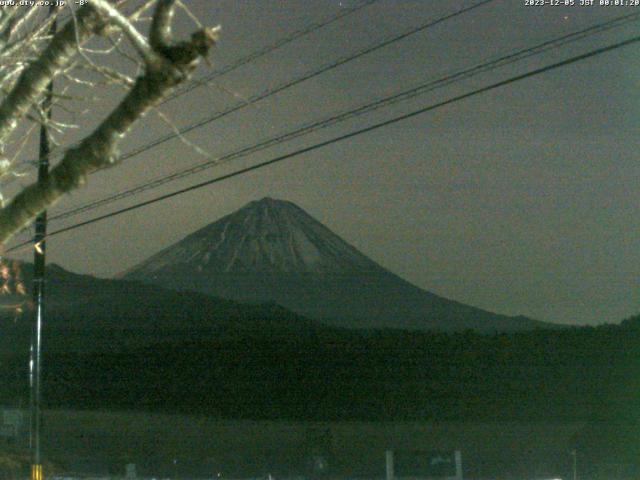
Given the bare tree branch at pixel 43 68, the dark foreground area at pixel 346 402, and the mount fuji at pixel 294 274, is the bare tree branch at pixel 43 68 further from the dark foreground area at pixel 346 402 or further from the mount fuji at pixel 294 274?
the mount fuji at pixel 294 274

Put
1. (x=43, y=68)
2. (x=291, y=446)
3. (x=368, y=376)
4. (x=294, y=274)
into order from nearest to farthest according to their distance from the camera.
→ (x=43, y=68), (x=291, y=446), (x=368, y=376), (x=294, y=274)

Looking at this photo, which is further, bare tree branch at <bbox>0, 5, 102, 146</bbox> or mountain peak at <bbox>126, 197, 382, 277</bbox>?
mountain peak at <bbox>126, 197, 382, 277</bbox>

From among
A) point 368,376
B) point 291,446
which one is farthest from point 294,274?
point 291,446

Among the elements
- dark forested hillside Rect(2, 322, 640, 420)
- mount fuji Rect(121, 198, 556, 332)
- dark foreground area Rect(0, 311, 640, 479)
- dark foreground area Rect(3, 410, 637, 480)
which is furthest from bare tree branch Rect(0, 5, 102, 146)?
mount fuji Rect(121, 198, 556, 332)

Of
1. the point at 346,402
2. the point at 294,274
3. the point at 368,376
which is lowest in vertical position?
the point at 346,402

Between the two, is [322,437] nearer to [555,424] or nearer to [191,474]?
[191,474]

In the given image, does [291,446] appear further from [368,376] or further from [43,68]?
[43,68]

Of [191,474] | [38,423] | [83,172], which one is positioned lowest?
[191,474]

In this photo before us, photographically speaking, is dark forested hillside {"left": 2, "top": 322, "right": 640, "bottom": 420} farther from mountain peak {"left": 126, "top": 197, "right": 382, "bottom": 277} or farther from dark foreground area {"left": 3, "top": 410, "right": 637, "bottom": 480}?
mountain peak {"left": 126, "top": 197, "right": 382, "bottom": 277}

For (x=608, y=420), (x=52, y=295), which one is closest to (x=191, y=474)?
(x=608, y=420)
